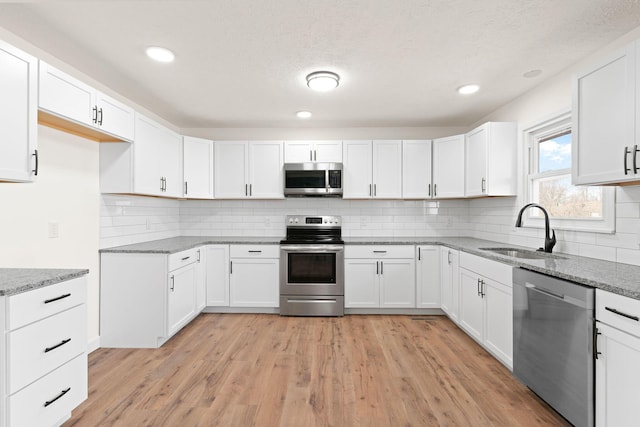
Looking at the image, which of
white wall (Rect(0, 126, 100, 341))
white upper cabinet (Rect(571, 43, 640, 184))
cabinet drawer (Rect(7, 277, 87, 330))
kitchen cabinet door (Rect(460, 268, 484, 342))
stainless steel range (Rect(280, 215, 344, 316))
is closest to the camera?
cabinet drawer (Rect(7, 277, 87, 330))

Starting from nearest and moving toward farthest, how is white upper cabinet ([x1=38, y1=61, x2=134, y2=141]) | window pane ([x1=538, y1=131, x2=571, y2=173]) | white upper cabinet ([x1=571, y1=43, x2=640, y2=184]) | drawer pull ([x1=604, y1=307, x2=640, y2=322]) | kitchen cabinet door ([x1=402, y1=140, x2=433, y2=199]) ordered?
drawer pull ([x1=604, y1=307, x2=640, y2=322]) → white upper cabinet ([x1=571, y1=43, x2=640, y2=184]) → white upper cabinet ([x1=38, y1=61, x2=134, y2=141]) → window pane ([x1=538, y1=131, x2=571, y2=173]) → kitchen cabinet door ([x1=402, y1=140, x2=433, y2=199])

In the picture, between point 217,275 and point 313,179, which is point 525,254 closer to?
point 313,179

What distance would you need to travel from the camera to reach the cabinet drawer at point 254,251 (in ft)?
12.7

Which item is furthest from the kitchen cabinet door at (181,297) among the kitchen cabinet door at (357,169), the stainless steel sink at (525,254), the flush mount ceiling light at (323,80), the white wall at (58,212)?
the stainless steel sink at (525,254)

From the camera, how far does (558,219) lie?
2748 mm

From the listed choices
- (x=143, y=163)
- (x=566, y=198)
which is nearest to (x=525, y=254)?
(x=566, y=198)

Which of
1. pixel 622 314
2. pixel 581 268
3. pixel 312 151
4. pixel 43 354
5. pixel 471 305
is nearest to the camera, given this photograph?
pixel 622 314

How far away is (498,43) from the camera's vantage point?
2.21m

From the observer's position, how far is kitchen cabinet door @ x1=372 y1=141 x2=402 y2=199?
412cm

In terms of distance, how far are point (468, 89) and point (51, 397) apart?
3764mm

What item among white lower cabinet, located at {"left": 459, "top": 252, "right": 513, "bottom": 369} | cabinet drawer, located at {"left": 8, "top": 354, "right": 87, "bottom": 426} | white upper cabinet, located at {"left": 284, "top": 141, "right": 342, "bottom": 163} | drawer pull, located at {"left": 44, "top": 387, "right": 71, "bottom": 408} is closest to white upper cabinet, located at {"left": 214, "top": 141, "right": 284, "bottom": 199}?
white upper cabinet, located at {"left": 284, "top": 141, "right": 342, "bottom": 163}

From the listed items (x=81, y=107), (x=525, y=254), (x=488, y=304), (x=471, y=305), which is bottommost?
(x=471, y=305)

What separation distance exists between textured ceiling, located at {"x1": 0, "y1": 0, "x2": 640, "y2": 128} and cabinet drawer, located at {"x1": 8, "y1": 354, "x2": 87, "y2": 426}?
2036mm

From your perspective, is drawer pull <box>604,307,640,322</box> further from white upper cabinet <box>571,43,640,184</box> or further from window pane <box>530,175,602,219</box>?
window pane <box>530,175,602,219</box>
